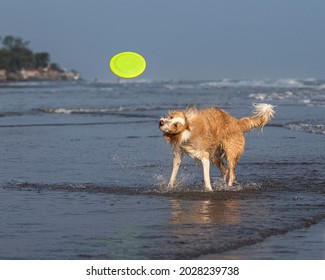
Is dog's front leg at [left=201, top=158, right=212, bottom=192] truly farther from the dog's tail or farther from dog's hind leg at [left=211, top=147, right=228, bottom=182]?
the dog's tail

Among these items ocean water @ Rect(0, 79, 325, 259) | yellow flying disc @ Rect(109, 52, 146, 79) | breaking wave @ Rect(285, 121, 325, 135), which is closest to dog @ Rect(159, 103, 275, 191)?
ocean water @ Rect(0, 79, 325, 259)

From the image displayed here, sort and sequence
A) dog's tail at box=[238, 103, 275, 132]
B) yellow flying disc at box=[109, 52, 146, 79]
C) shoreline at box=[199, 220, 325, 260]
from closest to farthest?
1. shoreline at box=[199, 220, 325, 260]
2. dog's tail at box=[238, 103, 275, 132]
3. yellow flying disc at box=[109, 52, 146, 79]

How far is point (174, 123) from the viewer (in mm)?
11258

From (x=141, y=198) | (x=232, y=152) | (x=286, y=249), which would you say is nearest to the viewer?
(x=286, y=249)

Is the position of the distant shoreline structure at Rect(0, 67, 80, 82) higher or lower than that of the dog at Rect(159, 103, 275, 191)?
lower

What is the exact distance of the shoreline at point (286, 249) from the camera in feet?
25.2

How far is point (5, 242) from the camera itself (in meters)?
8.22

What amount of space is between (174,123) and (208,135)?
83 cm

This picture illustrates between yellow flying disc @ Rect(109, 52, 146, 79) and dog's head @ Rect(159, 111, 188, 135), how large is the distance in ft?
10.5

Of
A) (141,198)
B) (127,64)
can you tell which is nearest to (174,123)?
(141,198)

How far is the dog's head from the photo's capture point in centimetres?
1116

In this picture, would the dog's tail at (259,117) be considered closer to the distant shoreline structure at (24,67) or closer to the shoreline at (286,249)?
the shoreline at (286,249)

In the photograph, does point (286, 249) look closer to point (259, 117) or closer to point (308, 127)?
point (259, 117)
